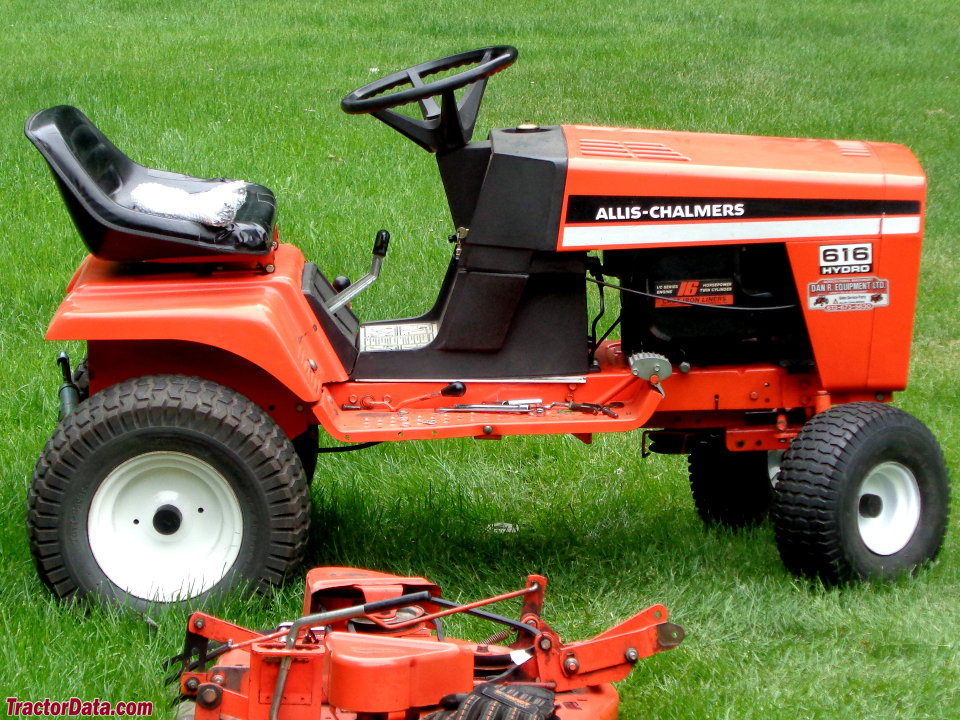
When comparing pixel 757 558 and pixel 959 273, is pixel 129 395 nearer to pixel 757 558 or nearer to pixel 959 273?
pixel 757 558

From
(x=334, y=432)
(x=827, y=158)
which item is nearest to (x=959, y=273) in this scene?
(x=827, y=158)

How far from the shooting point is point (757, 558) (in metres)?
4.25

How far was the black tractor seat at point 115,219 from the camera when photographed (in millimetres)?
3682

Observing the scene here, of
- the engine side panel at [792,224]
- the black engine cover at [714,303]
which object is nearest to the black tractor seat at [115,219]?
the engine side panel at [792,224]

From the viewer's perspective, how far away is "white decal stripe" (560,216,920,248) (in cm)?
389

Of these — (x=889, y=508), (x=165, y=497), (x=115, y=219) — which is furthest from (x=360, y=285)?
(x=889, y=508)

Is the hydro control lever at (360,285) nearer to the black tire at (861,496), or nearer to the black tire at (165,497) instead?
the black tire at (165,497)

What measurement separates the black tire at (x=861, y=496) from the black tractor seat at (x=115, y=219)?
1774 mm

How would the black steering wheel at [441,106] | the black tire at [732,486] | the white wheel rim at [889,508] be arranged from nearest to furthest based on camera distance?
the black steering wheel at [441,106]
the white wheel rim at [889,508]
the black tire at [732,486]

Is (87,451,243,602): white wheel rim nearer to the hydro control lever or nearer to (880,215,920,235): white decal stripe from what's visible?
the hydro control lever

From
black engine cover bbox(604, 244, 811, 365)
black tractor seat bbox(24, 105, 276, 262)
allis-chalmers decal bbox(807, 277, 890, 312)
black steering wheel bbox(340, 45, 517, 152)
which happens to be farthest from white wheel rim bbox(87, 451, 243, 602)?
allis-chalmers decal bbox(807, 277, 890, 312)

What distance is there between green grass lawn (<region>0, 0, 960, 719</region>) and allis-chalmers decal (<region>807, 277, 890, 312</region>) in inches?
34.4

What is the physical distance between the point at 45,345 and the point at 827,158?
386 centimetres

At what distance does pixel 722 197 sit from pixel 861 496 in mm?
1040
